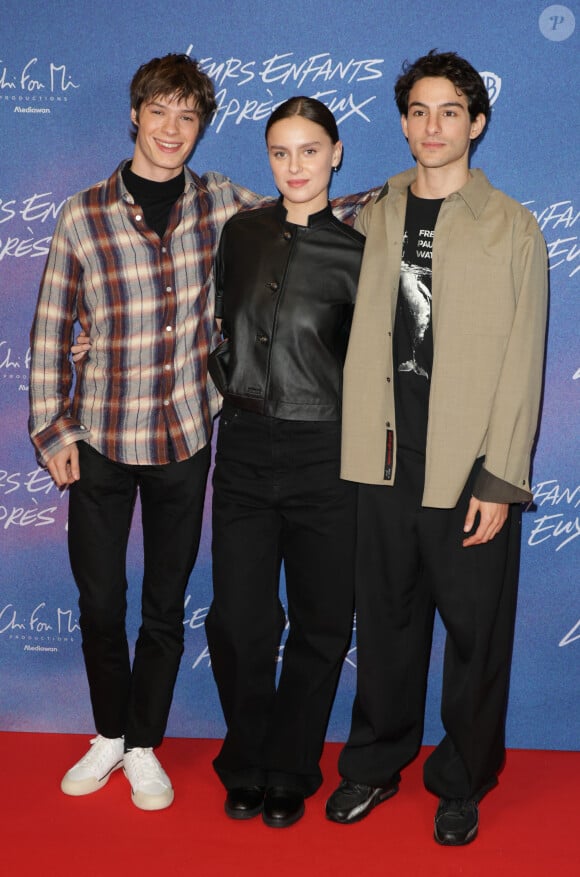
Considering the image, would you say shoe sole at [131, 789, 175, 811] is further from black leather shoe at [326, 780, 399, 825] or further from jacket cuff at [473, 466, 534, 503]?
jacket cuff at [473, 466, 534, 503]

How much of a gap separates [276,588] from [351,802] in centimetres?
59

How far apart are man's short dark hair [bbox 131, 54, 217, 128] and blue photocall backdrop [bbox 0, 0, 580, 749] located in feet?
0.91

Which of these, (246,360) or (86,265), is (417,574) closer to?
(246,360)

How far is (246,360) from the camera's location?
2.48 meters

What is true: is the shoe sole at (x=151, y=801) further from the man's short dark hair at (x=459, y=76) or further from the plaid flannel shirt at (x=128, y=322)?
the man's short dark hair at (x=459, y=76)

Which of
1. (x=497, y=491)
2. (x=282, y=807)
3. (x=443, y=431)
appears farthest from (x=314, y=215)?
(x=282, y=807)

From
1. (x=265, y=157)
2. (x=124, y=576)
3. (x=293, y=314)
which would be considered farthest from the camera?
(x=265, y=157)

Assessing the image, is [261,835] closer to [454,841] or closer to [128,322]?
[454,841]

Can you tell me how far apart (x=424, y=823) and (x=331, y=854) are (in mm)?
292

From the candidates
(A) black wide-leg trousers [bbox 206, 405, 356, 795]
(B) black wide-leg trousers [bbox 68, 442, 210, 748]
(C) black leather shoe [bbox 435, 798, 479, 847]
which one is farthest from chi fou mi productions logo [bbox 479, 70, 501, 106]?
(C) black leather shoe [bbox 435, 798, 479, 847]

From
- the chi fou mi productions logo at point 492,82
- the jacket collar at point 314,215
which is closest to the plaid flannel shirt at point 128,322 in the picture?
the jacket collar at point 314,215

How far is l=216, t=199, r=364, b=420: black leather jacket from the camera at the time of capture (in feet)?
7.99

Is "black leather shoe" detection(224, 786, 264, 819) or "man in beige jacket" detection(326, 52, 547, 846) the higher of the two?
"man in beige jacket" detection(326, 52, 547, 846)

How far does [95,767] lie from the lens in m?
2.76
